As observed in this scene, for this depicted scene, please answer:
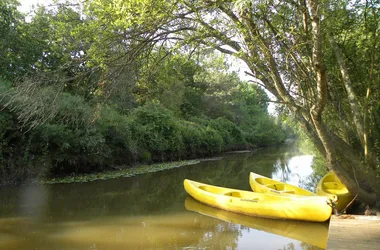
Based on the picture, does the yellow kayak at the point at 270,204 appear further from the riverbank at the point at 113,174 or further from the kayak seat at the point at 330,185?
the riverbank at the point at 113,174

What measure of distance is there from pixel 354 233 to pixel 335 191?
2.87 m

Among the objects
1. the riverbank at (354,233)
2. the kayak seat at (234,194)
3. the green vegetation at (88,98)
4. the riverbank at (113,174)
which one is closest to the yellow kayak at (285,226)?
the riverbank at (354,233)

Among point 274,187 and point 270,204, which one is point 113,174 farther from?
point 270,204

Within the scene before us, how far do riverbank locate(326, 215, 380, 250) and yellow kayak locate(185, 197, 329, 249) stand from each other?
32cm

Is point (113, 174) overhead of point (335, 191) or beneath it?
overhead

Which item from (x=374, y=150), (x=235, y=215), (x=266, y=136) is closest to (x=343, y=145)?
(x=374, y=150)

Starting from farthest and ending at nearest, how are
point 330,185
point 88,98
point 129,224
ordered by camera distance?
point 88,98 → point 330,185 → point 129,224

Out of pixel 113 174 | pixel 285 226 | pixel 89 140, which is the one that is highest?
pixel 89 140

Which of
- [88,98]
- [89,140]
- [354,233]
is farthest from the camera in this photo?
[89,140]

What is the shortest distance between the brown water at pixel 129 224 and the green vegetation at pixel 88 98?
2.04m

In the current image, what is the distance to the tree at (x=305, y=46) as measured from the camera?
18.5ft

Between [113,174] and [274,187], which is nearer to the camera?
[274,187]

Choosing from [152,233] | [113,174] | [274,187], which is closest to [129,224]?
[152,233]

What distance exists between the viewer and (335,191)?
8.20 m
